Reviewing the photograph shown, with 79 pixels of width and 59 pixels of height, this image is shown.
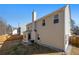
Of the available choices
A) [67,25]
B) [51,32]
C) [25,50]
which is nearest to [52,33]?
[51,32]

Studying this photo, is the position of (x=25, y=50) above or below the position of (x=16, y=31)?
below

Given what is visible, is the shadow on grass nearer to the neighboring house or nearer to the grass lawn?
the grass lawn

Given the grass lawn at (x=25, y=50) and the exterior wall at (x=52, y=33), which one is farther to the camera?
the exterior wall at (x=52, y=33)

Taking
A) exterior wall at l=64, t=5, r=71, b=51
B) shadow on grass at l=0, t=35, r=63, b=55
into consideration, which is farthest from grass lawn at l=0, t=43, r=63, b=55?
exterior wall at l=64, t=5, r=71, b=51

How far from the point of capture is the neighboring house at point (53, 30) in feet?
22.0

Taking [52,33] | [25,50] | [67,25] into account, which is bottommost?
[25,50]

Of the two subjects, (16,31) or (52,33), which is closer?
(16,31)

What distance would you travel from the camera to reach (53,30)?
689 cm

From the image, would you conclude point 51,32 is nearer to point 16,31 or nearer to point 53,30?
point 53,30

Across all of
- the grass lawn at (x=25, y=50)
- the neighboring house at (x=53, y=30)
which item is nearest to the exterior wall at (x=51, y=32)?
the neighboring house at (x=53, y=30)

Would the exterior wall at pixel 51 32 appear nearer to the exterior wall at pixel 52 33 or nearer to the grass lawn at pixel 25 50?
the exterior wall at pixel 52 33

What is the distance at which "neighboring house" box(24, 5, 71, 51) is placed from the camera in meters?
6.70

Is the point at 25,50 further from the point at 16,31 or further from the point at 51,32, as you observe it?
the point at 51,32

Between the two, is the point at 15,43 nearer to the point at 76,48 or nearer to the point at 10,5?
the point at 10,5
